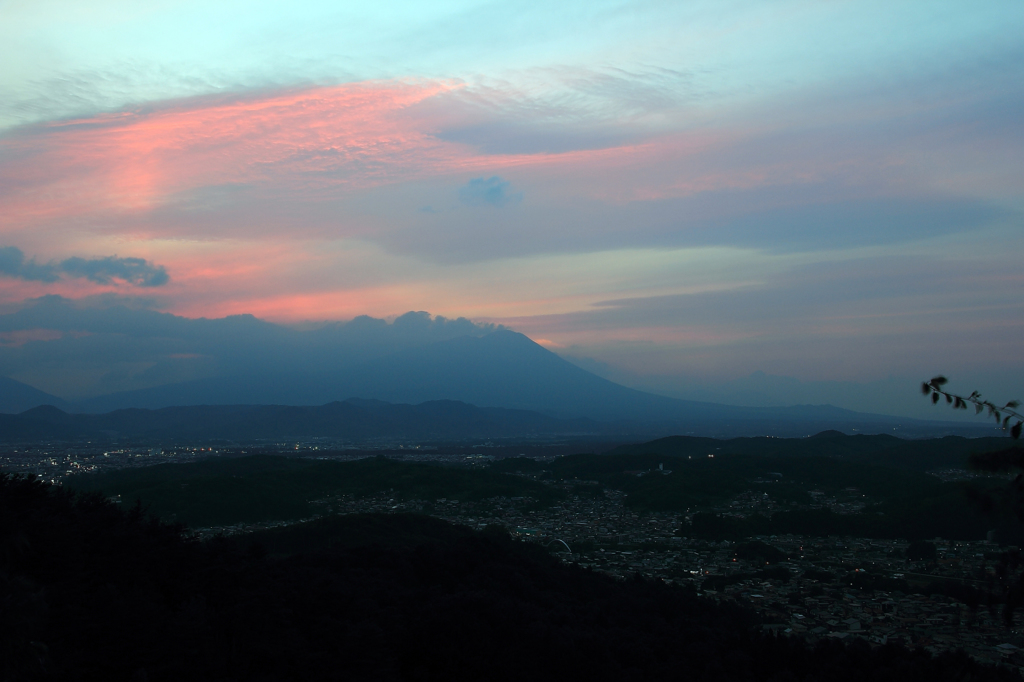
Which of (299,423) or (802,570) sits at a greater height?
(802,570)

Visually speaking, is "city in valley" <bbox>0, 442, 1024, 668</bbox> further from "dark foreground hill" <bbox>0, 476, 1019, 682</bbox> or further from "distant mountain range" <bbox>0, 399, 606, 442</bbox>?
"distant mountain range" <bbox>0, 399, 606, 442</bbox>

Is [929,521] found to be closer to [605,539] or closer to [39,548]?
[605,539]

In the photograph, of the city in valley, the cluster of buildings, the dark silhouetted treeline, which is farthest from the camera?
the dark silhouetted treeline

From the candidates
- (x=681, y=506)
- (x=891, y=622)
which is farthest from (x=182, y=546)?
(x=681, y=506)

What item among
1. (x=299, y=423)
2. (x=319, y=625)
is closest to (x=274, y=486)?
(x=319, y=625)

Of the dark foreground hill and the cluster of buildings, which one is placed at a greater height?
the dark foreground hill

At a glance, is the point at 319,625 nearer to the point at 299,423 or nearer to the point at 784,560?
the point at 784,560

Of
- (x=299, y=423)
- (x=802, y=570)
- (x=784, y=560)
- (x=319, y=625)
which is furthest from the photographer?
(x=299, y=423)

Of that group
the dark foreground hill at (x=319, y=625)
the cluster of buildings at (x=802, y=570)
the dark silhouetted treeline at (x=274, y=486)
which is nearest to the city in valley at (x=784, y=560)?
the cluster of buildings at (x=802, y=570)

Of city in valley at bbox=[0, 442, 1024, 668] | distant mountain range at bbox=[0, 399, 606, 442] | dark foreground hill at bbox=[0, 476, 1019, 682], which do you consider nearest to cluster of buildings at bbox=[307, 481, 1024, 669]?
city in valley at bbox=[0, 442, 1024, 668]
